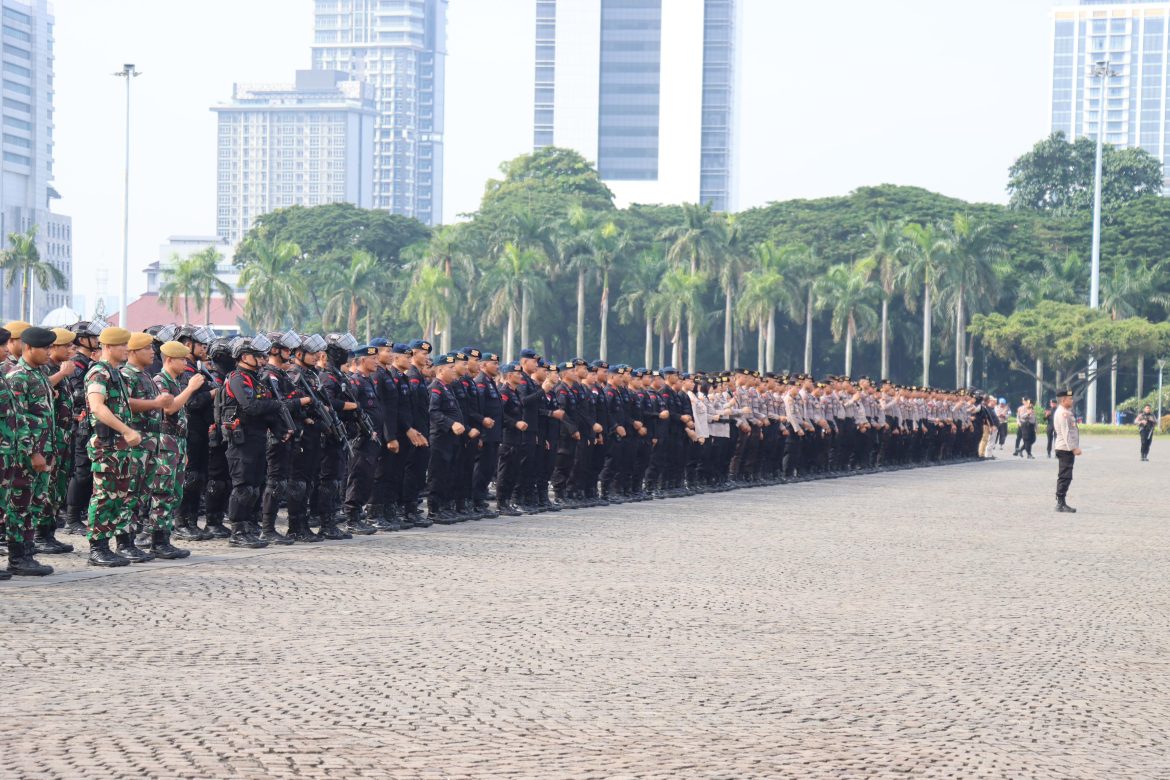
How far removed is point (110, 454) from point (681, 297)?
69.0 m

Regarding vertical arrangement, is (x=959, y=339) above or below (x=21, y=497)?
above

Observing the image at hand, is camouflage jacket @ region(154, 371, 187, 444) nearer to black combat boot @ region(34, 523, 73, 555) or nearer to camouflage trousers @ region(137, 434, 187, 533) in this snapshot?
camouflage trousers @ region(137, 434, 187, 533)

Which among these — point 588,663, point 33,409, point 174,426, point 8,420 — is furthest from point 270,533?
point 588,663

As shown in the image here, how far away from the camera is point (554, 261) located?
8462 cm

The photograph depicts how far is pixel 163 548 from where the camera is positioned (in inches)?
501

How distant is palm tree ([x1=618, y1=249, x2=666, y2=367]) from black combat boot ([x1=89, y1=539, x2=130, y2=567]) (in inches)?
2841

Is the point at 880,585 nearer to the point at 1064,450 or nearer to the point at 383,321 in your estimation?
the point at 1064,450

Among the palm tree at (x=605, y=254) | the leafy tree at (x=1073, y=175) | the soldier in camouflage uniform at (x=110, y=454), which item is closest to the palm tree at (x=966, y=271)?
the palm tree at (x=605, y=254)

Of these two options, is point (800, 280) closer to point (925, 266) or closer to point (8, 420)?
point (925, 266)

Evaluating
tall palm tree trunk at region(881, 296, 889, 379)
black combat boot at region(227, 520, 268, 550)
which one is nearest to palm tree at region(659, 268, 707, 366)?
tall palm tree trunk at region(881, 296, 889, 379)

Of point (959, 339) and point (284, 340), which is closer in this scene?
point (284, 340)

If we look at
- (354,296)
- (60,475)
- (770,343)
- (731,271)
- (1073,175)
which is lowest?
(60,475)

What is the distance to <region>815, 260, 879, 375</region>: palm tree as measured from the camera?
81062 mm

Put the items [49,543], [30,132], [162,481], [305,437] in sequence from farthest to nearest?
[30,132] → [305,437] → [49,543] → [162,481]
